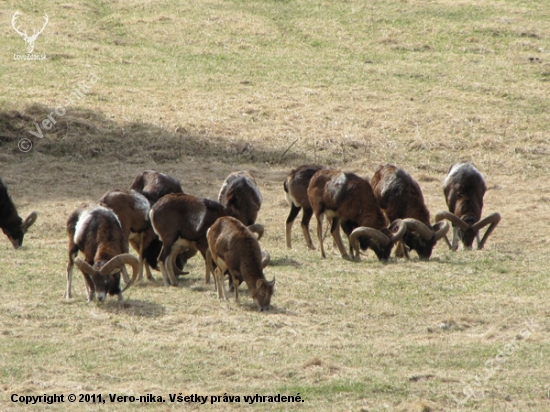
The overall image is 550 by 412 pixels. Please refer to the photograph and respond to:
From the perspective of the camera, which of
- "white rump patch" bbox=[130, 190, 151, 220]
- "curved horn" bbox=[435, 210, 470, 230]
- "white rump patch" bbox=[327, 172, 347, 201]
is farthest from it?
"curved horn" bbox=[435, 210, 470, 230]

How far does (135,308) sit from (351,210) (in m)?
5.79

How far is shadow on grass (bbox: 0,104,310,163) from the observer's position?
27.2 m

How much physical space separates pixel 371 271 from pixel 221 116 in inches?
544

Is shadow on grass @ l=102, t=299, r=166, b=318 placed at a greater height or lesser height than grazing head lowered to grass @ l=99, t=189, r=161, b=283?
lesser

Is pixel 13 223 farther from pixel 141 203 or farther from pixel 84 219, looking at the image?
pixel 84 219

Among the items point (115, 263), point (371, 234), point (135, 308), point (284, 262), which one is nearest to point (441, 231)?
point (371, 234)

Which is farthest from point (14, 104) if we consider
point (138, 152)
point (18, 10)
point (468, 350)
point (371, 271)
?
point (468, 350)

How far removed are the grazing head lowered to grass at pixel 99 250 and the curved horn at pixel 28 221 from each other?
471 centimetres

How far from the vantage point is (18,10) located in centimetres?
3956

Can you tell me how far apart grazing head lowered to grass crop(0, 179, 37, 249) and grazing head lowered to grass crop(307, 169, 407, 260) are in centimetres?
606

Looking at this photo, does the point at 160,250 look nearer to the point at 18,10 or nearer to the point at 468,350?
the point at 468,350

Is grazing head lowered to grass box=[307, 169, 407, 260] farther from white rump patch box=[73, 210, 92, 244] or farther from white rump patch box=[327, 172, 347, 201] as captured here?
white rump patch box=[73, 210, 92, 244]

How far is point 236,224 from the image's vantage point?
15.5 m

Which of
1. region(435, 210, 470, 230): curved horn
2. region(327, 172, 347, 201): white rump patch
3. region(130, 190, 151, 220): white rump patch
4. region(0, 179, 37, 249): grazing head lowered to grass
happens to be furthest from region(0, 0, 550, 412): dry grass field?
region(130, 190, 151, 220): white rump patch
